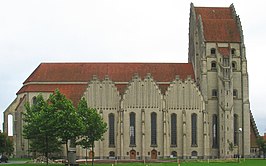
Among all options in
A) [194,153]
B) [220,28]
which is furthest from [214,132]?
[220,28]

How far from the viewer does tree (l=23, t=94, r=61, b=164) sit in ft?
279

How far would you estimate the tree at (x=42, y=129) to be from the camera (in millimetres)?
85094

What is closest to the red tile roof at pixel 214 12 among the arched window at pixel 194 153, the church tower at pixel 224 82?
the church tower at pixel 224 82

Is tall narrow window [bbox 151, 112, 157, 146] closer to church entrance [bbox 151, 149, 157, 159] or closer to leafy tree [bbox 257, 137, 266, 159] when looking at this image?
church entrance [bbox 151, 149, 157, 159]

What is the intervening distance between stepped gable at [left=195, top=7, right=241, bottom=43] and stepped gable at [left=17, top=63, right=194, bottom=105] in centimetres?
1024

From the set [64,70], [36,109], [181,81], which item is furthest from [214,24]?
[36,109]

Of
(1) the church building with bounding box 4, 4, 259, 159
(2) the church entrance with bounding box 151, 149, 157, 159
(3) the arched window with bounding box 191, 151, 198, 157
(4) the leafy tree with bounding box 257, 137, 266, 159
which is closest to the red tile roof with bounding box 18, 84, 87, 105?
(1) the church building with bounding box 4, 4, 259, 159

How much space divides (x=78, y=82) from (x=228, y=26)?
37.5 metres

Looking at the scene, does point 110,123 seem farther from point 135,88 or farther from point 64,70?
point 64,70

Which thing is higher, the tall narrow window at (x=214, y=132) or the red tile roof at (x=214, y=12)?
the red tile roof at (x=214, y=12)

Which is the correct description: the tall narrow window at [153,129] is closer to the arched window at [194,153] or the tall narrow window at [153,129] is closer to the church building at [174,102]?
the church building at [174,102]

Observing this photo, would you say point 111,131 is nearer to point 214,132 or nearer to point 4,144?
point 214,132

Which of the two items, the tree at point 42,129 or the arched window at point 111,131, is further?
the arched window at point 111,131

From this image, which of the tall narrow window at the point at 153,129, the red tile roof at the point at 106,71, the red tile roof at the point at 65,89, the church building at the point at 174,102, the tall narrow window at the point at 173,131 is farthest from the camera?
the red tile roof at the point at 106,71
